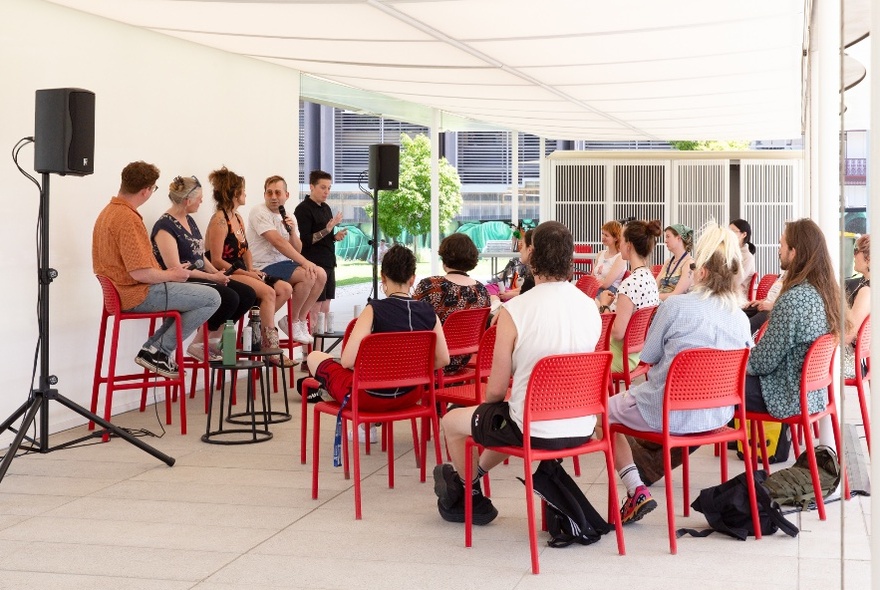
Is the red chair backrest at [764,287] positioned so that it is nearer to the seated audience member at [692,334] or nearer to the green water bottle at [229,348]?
the seated audience member at [692,334]

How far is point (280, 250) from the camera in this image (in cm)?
924

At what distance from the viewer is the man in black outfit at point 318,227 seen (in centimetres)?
995

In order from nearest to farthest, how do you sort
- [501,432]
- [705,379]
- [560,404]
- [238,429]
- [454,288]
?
[560,404] < [501,432] < [705,379] < [454,288] < [238,429]

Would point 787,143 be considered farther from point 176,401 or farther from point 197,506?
point 197,506

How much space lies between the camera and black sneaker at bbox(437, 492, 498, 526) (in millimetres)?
4832

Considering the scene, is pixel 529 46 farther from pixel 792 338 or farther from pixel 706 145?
pixel 706 145

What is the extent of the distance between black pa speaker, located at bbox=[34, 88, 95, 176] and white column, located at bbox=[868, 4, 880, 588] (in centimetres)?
541

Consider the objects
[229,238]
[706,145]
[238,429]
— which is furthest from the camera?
[706,145]

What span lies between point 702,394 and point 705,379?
0.07 meters

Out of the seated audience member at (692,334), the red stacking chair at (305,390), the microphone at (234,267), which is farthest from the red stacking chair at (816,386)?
the microphone at (234,267)

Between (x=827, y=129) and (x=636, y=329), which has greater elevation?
(x=827, y=129)

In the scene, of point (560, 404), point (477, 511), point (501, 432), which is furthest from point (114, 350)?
point (560, 404)

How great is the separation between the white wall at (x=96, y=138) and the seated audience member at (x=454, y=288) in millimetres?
2293

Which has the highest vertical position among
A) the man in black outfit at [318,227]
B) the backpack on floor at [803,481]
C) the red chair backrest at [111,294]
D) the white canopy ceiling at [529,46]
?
the white canopy ceiling at [529,46]
